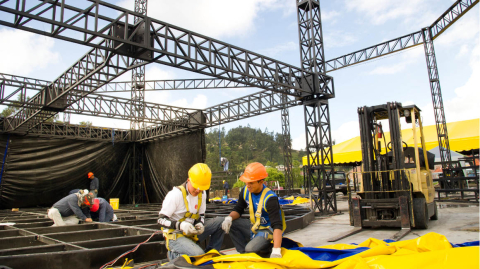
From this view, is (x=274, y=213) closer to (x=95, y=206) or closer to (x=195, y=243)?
(x=195, y=243)

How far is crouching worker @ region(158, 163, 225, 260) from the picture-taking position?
166 inches

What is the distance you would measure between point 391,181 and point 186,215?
5917 mm

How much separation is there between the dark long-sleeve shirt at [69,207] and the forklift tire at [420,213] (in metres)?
8.10

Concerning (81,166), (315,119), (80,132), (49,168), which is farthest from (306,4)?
(49,168)

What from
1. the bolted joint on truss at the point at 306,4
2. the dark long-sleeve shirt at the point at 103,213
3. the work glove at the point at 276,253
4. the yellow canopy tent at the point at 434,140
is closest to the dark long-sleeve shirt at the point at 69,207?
the dark long-sleeve shirt at the point at 103,213

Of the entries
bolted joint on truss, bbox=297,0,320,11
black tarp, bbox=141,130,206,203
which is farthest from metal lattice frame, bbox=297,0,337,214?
black tarp, bbox=141,130,206,203

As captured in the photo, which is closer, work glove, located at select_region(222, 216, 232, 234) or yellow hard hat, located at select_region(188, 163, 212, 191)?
yellow hard hat, located at select_region(188, 163, 212, 191)

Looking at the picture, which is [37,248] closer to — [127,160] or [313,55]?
[313,55]

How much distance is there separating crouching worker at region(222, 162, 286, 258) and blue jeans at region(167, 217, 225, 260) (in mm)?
198

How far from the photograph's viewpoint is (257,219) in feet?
14.5

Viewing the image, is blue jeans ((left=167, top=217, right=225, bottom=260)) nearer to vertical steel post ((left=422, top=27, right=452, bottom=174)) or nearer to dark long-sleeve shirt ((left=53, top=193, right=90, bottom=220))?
dark long-sleeve shirt ((left=53, top=193, right=90, bottom=220))

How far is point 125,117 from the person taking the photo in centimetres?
1816

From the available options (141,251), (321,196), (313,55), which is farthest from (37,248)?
(313,55)

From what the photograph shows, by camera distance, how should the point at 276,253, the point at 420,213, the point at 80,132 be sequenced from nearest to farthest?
the point at 276,253 → the point at 420,213 → the point at 80,132
